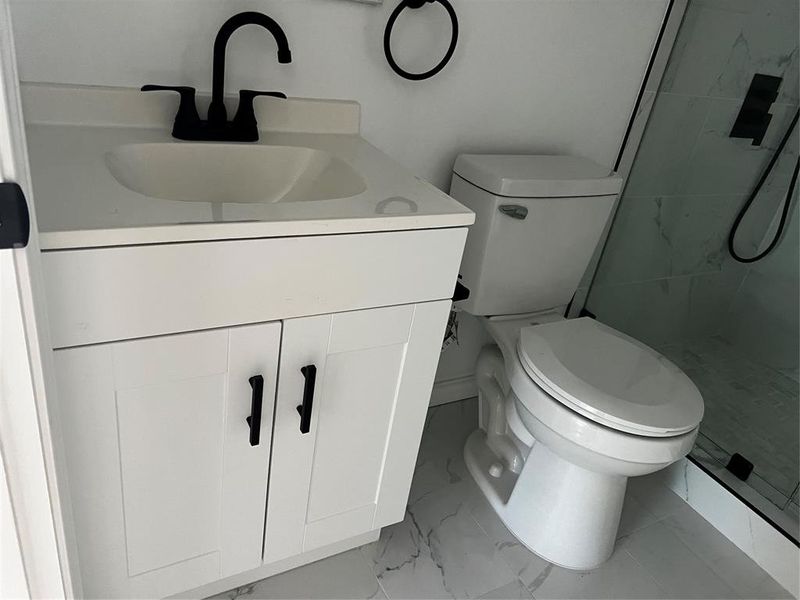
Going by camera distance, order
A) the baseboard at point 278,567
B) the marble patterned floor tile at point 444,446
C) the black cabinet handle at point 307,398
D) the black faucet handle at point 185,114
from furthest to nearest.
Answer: the marble patterned floor tile at point 444,446 < the baseboard at point 278,567 < the black faucet handle at point 185,114 < the black cabinet handle at point 307,398

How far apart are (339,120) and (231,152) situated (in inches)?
10.6

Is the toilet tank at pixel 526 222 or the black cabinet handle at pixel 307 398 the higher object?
the toilet tank at pixel 526 222

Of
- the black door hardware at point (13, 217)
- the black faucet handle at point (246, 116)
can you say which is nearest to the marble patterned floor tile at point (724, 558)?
the black faucet handle at point (246, 116)

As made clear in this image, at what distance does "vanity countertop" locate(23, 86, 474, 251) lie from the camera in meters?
0.76

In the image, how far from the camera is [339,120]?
50.7 inches

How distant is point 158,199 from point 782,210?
81.7 inches

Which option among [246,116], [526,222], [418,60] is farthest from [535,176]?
[246,116]

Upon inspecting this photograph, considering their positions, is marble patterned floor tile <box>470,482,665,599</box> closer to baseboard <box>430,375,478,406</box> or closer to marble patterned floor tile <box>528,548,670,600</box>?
marble patterned floor tile <box>528,548,670,600</box>

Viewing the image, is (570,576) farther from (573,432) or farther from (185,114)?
(185,114)

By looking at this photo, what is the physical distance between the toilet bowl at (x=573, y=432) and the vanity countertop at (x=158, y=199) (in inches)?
20.6

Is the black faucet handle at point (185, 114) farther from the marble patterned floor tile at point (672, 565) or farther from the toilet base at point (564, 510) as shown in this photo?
the marble patterned floor tile at point (672, 565)

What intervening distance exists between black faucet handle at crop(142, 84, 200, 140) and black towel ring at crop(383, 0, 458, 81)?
1.32 feet

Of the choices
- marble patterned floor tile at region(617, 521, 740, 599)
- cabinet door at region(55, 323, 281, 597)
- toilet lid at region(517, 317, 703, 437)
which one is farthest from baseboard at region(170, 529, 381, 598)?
marble patterned floor tile at region(617, 521, 740, 599)

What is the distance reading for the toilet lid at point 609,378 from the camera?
1.23 metres
